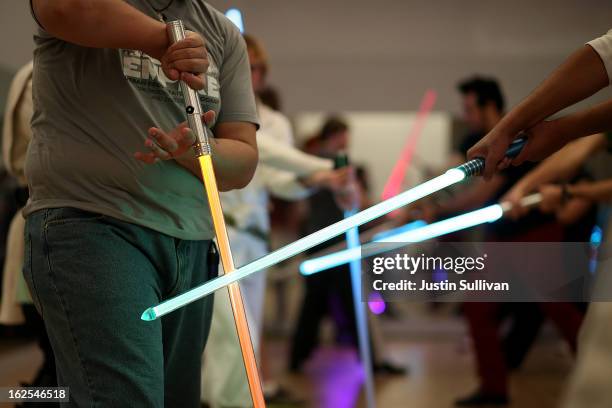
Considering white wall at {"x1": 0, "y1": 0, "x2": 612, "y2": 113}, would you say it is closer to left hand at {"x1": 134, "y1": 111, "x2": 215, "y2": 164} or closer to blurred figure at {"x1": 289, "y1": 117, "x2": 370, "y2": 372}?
left hand at {"x1": 134, "y1": 111, "x2": 215, "y2": 164}

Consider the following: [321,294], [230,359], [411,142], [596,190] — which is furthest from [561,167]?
[411,142]

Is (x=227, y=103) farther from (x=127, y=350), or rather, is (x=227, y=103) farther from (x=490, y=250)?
(x=490, y=250)

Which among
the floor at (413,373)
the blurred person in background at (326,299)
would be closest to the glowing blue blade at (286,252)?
the floor at (413,373)

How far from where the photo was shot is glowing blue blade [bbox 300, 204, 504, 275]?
4.77ft

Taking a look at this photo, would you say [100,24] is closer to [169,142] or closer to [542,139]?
[169,142]

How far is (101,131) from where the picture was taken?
4.04 ft

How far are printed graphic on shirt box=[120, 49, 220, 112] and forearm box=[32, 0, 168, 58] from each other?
4.5 inches

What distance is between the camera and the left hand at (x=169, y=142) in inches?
44.6

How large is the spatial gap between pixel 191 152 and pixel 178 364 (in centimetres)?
37

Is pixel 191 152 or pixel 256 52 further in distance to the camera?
pixel 256 52

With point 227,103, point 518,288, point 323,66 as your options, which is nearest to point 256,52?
point 323,66

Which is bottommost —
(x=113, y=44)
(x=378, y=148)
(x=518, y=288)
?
(x=378, y=148)

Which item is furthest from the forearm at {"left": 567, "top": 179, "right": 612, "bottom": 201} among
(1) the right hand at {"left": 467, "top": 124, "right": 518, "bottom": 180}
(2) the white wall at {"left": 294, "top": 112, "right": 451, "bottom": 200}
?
(2) the white wall at {"left": 294, "top": 112, "right": 451, "bottom": 200}

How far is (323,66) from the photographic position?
2.79m
